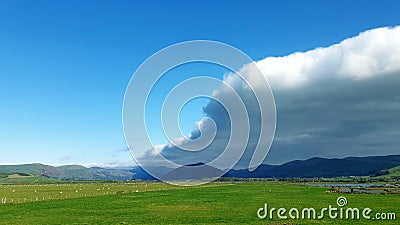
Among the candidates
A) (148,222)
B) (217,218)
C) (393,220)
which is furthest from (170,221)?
(393,220)

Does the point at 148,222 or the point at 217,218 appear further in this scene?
the point at 217,218

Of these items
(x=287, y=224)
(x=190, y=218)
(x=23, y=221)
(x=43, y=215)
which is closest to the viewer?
(x=287, y=224)

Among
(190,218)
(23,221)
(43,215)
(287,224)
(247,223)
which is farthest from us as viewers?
(43,215)

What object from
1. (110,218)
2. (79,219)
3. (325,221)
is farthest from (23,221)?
(325,221)

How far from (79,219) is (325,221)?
1211 inches

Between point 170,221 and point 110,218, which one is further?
point 110,218

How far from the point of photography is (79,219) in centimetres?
4319

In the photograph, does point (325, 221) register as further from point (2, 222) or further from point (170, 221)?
point (2, 222)

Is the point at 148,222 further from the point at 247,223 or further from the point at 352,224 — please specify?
the point at 352,224

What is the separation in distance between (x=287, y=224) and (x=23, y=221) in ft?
103

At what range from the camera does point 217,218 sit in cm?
4306

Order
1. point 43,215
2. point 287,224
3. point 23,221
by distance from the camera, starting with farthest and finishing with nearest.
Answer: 1. point 43,215
2. point 23,221
3. point 287,224

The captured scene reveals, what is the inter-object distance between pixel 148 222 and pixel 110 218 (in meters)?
6.79

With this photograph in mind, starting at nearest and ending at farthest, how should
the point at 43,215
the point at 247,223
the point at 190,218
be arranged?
the point at 247,223, the point at 190,218, the point at 43,215
